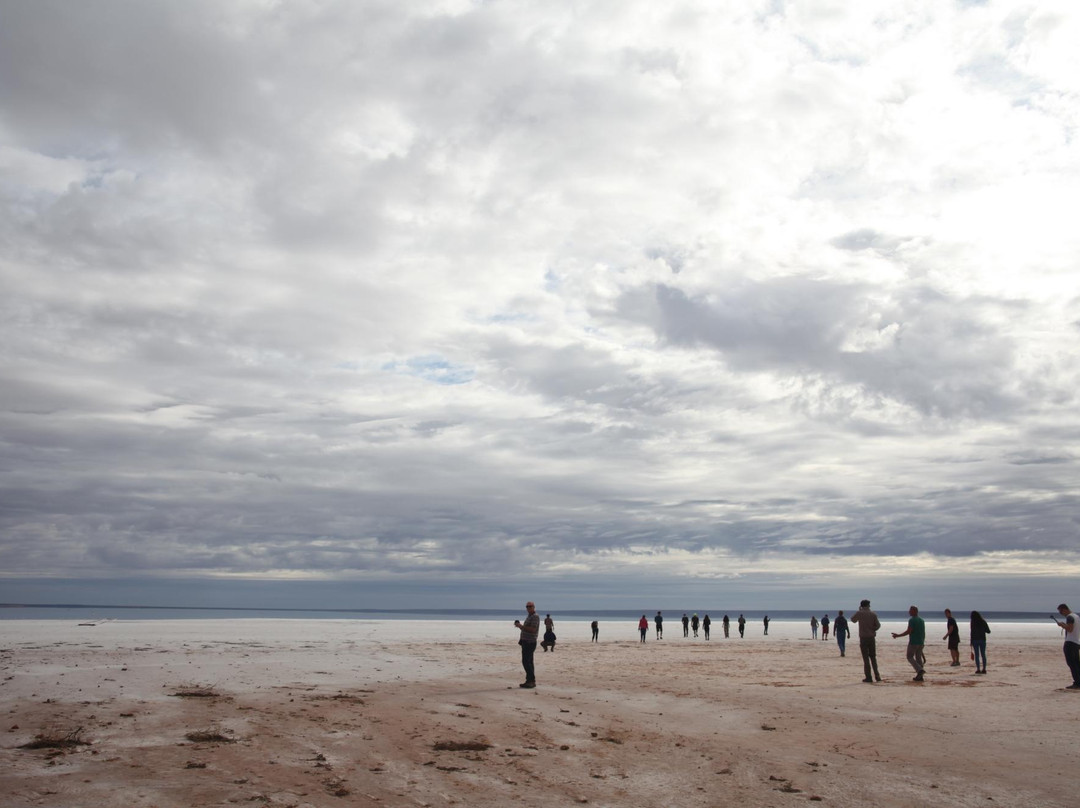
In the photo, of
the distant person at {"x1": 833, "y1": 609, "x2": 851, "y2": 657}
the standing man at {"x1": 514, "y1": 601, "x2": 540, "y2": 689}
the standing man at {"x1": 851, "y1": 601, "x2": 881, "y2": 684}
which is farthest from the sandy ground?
the distant person at {"x1": 833, "y1": 609, "x2": 851, "y2": 657}

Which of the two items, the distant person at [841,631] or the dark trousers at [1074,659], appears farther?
the distant person at [841,631]

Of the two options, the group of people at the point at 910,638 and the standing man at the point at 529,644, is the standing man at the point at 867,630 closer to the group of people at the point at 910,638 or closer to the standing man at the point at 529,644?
the group of people at the point at 910,638

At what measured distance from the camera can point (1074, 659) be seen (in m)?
20.7

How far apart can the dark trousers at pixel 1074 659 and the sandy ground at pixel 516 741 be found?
0.79 m

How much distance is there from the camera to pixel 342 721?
1391cm

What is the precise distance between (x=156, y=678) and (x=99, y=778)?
36.6ft

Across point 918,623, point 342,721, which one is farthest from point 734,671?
point 342,721

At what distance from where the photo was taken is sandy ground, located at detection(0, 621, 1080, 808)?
9.96 meters

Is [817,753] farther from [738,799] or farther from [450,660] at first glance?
[450,660]

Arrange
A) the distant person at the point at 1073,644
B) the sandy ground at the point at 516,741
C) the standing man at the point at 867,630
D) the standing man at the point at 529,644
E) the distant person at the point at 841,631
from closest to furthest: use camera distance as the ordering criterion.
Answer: the sandy ground at the point at 516,741, the standing man at the point at 529,644, the distant person at the point at 1073,644, the standing man at the point at 867,630, the distant person at the point at 841,631

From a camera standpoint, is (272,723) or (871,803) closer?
(871,803)

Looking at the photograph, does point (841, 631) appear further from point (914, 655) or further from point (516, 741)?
point (516, 741)

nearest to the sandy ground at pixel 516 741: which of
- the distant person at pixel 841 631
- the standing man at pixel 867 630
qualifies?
the standing man at pixel 867 630

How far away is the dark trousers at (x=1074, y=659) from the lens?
2064 cm
